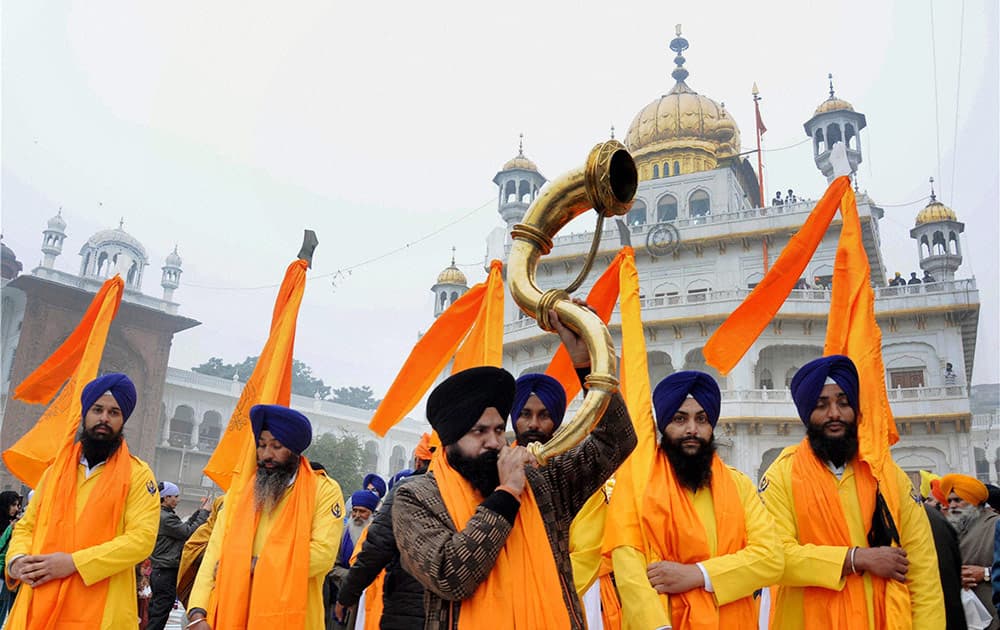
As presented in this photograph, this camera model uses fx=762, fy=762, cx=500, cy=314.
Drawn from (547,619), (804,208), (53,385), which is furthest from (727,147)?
(547,619)

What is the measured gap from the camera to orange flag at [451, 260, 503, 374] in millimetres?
6418

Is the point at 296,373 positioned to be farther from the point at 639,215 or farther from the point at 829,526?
the point at 829,526

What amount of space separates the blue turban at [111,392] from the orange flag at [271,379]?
66 cm

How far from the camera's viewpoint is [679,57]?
1615 inches

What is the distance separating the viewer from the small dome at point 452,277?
35406 mm

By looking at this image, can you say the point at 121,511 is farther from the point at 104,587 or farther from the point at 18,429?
the point at 18,429

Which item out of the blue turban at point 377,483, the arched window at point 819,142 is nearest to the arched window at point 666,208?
the arched window at point 819,142

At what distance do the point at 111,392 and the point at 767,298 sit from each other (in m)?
4.10

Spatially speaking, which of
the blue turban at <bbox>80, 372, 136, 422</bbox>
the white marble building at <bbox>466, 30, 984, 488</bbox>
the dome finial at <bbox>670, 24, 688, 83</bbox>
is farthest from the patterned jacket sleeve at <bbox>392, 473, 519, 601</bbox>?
the dome finial at <bbox>670, 24, 688, 83</bbox>

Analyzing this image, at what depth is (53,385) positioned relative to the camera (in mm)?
5891

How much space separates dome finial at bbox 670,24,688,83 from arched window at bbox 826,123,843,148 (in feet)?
37.8

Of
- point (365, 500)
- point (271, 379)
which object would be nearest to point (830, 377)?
point (271, 379)

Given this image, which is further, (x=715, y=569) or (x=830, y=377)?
(x=830, y=377)

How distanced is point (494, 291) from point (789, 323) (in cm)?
2155
